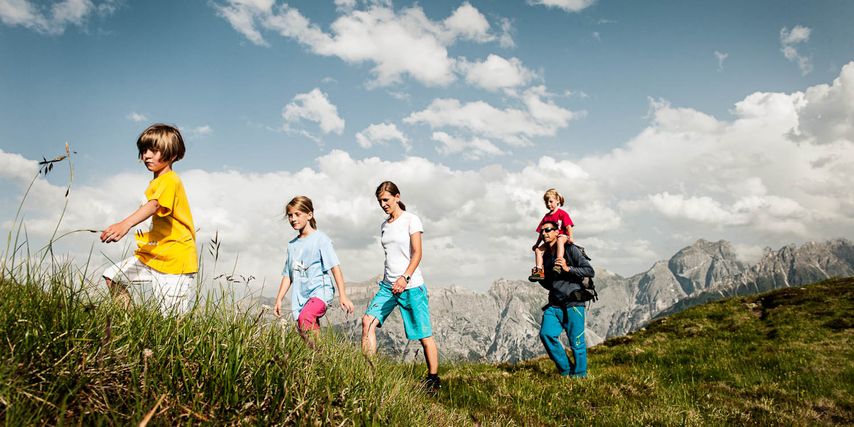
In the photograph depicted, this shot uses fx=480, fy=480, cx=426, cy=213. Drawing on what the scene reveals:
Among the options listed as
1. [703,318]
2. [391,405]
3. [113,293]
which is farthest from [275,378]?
[703,318]

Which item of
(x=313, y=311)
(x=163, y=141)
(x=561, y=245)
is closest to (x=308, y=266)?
(x=313, y=311)

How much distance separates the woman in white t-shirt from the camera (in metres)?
7.76

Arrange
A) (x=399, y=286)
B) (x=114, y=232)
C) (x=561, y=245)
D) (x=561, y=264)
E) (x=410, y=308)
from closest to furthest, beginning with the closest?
1. (x=114, y=232)
2. (x=399, y=286)
3. (x=410, y=308)
4. (x=561, y=264)
5. (x=561, y=245)

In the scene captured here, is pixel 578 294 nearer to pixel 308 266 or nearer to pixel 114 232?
pixel 308 266

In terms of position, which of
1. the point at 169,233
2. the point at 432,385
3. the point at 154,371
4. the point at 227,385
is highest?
the point at 169,233

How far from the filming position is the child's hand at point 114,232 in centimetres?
391

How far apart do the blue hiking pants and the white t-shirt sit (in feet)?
9.52

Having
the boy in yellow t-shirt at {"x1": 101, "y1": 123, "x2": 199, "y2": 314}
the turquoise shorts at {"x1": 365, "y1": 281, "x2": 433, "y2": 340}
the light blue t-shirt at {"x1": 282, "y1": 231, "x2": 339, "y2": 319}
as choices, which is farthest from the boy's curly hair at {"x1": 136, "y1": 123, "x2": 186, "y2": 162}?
Result: the turquoise shorts at {"x1": 365, "y1": 281, "x2": 433, "y2": 340}

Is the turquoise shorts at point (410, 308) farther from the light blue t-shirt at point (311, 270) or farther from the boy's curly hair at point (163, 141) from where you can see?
the boy's curly hair at point (163, 141)

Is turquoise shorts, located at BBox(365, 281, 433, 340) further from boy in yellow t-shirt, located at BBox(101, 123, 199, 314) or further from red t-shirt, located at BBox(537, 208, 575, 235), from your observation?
red t-shirt, located at BBox(537, 208, 575, 235)

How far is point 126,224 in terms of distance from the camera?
4.19 meters

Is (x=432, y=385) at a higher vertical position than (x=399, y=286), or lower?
lower

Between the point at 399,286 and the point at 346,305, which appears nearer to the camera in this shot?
the point at 346,305

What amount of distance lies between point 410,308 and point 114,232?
15.8 ft
